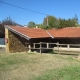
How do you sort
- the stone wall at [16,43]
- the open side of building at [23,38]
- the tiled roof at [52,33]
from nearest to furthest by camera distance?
the open side of building at [23,38] → the tiled roof at [52,33] → the stone wall at [16,43]

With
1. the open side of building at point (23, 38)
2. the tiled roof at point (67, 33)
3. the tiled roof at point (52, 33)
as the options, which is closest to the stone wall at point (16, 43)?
the open side of building at point (23, 38)

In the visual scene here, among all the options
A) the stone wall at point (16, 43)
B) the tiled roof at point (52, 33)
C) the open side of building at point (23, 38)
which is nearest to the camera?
the open side of building at point (23, 38)

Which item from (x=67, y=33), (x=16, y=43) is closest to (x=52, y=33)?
(x=67, y=33)

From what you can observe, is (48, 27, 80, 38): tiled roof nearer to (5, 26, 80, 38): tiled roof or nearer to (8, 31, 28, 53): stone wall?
(5, 26, 80, 38): tiled roof

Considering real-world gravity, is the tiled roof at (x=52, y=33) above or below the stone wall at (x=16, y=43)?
above

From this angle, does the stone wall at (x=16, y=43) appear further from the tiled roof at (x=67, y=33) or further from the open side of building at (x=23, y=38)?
the tiled roof at (x=67, y=33)

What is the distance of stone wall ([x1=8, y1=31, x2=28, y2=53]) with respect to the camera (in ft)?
83.4

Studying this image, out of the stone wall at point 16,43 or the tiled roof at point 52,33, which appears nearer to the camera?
the tiled roof at point 52,33

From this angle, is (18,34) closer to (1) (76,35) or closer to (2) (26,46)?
(2) (26,46)

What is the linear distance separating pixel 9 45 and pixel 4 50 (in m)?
1.75

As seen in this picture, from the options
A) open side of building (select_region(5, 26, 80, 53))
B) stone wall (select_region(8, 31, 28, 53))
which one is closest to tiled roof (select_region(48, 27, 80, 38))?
open side of building (select_region(5, 26, 80, 53))

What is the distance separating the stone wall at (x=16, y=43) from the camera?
2542 centimetres

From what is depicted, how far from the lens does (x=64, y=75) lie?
36.2 ft

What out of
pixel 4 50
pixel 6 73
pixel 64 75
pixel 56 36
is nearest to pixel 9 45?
pixel 4 50
